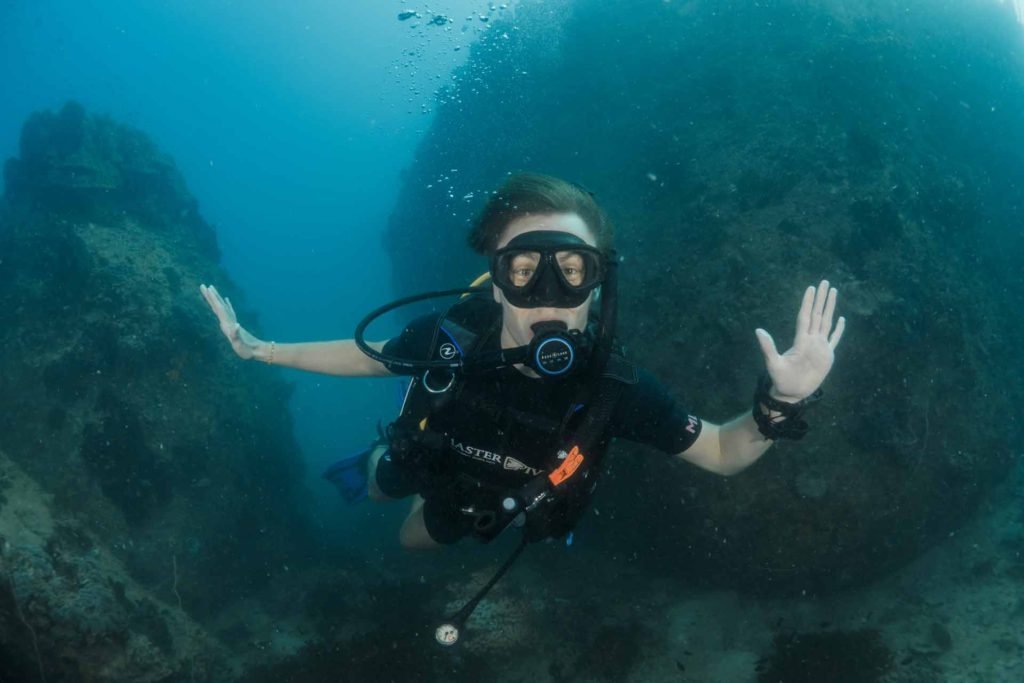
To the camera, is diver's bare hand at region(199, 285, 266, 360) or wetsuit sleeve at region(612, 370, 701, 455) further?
diver's bare hand at region(199, 285, 266, 360)

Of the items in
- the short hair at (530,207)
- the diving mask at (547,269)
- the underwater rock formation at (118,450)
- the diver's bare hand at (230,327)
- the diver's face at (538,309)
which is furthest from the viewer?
the underwater rock formation at (118,450)

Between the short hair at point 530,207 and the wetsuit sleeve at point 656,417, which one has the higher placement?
the short hair at point 530,207

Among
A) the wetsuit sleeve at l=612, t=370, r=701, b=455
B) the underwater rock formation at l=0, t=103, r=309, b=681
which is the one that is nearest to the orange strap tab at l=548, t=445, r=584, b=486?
the wetsuit sleeve at l=612, t=370, r=701, b=455

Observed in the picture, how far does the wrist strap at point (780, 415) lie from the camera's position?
2795 millimetres

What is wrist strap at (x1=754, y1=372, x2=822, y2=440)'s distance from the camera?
279 cm

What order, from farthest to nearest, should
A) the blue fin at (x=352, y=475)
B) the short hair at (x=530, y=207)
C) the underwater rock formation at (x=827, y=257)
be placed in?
the blue fin at (x=352, y=475), the underwater rock formation at (x=827, y=257), the short hair at (x=530, y=207)

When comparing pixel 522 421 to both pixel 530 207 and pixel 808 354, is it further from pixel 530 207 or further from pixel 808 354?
pixel 808 354

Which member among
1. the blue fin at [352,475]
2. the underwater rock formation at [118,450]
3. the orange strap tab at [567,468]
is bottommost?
the underwater rock formation at [118,450]

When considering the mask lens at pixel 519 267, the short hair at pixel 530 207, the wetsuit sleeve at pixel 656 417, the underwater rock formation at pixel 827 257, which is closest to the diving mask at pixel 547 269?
the mask lens at pixel 519 267

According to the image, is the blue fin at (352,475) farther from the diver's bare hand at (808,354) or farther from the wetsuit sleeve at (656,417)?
the diver's bare hand at (808,354)

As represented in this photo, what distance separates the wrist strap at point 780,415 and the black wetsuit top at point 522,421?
0.58 metres

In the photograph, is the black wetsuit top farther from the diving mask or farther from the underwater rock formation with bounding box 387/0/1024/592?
the underwater rock formation with bounding box 387/0/1024/592

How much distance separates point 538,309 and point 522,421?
711mm

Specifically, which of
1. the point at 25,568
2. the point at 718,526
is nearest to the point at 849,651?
the point at 718,526
